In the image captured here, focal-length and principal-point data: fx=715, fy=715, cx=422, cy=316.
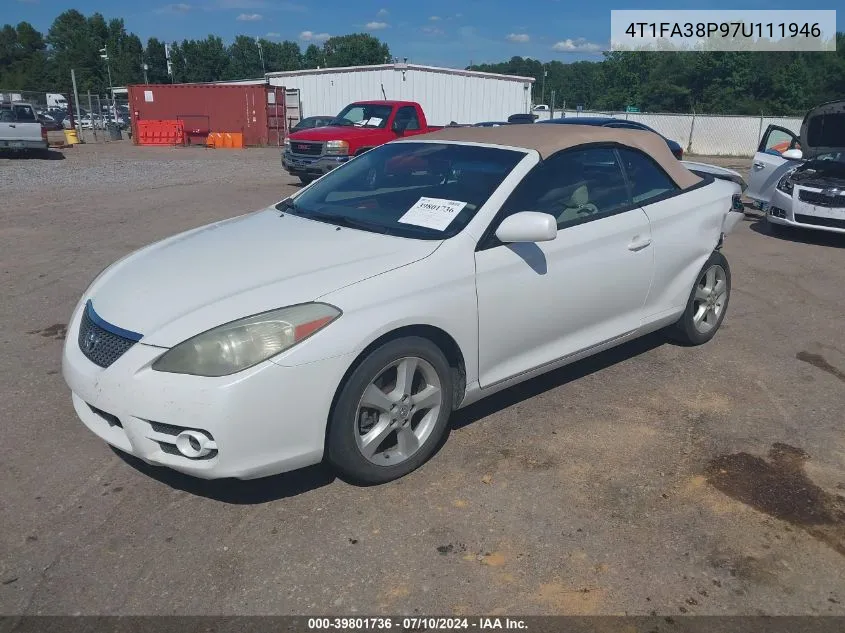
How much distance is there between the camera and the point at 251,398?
281cm

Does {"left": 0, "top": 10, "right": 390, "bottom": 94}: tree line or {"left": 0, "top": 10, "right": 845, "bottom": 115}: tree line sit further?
{"left": 0, "top": 10, "right": 390, "bottom": 94}: tree line

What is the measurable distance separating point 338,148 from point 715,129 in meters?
23.8

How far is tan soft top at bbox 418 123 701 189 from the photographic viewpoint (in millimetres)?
4164

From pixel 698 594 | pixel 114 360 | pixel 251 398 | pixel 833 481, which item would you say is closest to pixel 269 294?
pixel 251 398

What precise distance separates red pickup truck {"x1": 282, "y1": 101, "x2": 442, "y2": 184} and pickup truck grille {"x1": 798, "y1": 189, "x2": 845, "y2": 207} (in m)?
7.69

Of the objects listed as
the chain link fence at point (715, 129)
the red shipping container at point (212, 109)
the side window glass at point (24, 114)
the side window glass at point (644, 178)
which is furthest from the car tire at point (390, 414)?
the chain link fence at point (715, 129)

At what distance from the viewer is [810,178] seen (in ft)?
31.3

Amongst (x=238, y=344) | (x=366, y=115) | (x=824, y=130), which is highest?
(x=366, y=115)

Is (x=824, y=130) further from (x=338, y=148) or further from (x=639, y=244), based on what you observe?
(x=338, y=148)

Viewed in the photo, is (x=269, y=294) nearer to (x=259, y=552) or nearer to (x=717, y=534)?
(x=259, y=552)

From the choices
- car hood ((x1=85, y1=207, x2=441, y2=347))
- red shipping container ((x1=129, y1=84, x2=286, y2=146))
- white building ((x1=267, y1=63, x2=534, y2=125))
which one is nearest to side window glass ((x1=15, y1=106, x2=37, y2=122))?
red shipping container ((x1=129, y1=84, x2=286, y2=146))

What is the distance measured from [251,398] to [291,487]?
0.72 metres

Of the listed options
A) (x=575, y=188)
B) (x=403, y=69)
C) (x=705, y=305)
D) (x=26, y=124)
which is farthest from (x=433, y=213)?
(x=403, y=69)

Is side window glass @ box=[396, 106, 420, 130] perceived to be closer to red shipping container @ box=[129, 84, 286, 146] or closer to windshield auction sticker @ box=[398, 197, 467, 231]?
windshield auction sticker @ box=[398, 197, 467, 231]
